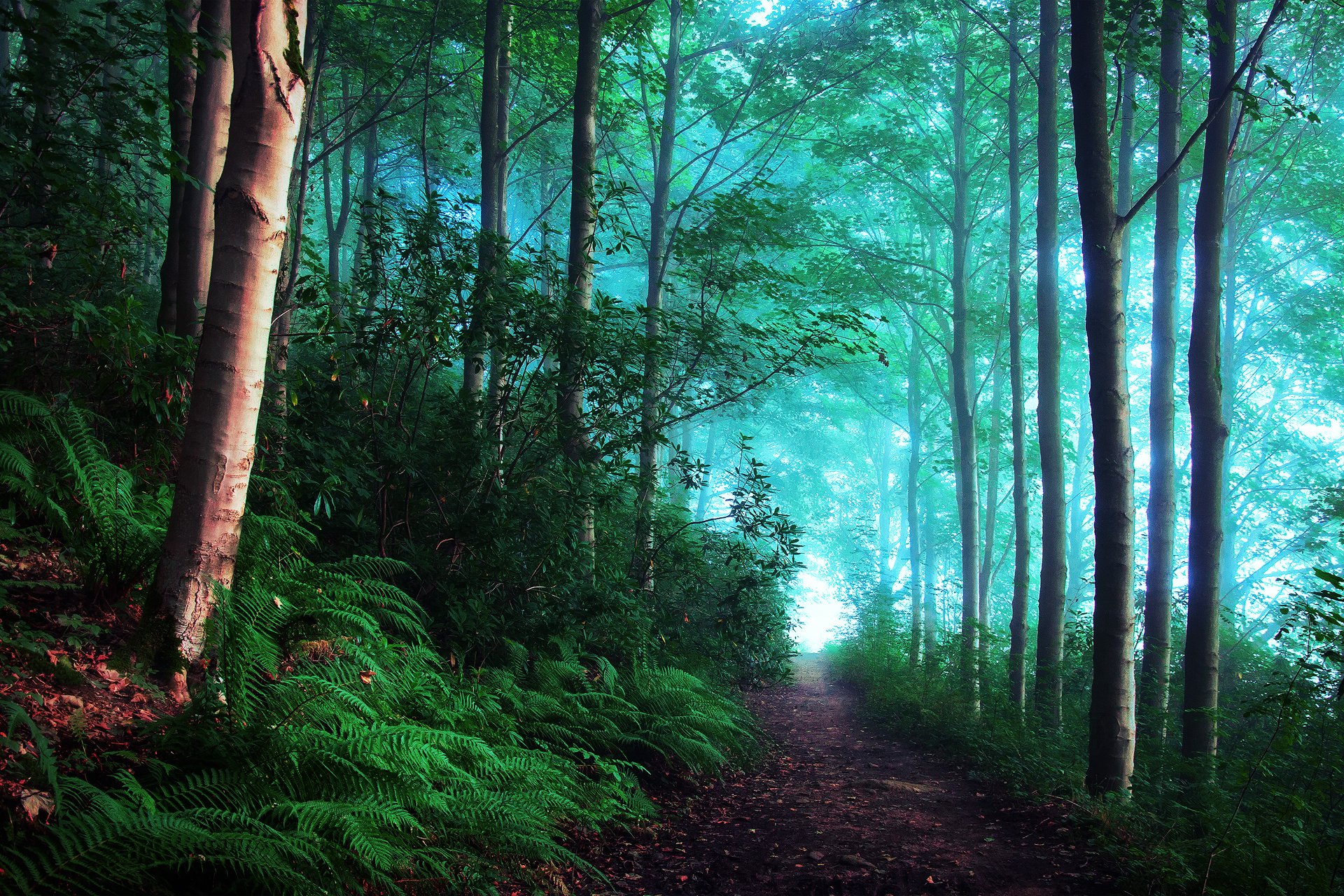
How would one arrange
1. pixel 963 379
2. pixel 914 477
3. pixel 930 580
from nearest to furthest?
pixel 963 379 → pixel 914 477 → pixel 930 580

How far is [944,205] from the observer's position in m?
17.5

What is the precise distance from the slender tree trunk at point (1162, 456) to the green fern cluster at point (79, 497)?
899cm

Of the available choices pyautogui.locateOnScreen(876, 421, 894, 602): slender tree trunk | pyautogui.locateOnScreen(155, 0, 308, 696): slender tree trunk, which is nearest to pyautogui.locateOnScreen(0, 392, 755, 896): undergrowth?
pyautogui.locateOnScreen(155, 0, 308, 696): slender tree trunk

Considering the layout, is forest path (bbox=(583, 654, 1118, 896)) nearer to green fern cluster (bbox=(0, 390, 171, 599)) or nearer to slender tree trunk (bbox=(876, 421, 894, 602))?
green fern cluster (bbox=(0, 390, 171, 599))

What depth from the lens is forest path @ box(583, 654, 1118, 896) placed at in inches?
169

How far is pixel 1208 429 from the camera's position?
6867 millimetres

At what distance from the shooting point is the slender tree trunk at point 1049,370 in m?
9.36

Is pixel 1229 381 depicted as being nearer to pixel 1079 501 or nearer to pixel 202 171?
pixel 1079 501

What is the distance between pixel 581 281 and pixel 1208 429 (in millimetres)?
6260

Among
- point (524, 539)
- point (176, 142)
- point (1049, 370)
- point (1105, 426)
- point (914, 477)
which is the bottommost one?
point (524, 539)

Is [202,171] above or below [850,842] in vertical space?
above

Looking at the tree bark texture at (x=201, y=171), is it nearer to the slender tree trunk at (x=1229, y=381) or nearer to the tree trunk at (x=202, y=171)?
the tree trunk at (x=202, y=171)

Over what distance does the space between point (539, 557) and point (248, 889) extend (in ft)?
14.3

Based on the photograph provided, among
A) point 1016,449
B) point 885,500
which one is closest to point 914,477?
point 1016,449
